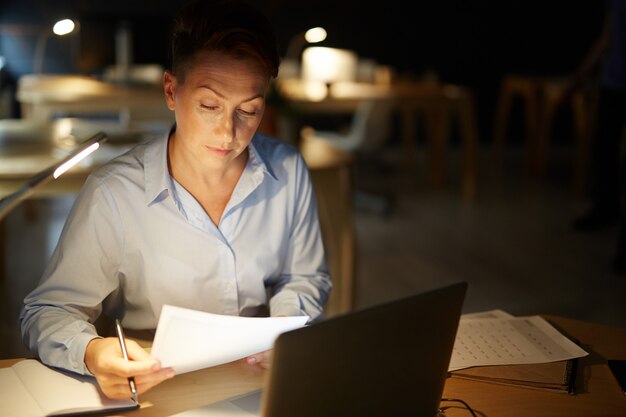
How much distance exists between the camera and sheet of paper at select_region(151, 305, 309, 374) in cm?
106

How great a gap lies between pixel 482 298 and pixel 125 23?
2.94 m

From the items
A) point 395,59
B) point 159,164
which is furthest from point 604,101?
point 159,164

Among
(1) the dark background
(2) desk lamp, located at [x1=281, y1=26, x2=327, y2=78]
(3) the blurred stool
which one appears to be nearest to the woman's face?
(2) desk lamp, located at [x1=281, y1=26, x2=327, y2=78]

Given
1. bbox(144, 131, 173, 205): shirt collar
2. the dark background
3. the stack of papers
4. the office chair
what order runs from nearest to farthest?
1. the stack of papers
2. bbox(144, 131, 173, 205): shirt collar
3. the office chair
4. the dark background

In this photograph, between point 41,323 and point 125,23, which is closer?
point 41,323

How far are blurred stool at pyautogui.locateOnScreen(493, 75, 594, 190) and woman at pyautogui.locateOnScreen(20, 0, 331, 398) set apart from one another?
176 inches

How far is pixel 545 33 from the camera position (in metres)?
7.28

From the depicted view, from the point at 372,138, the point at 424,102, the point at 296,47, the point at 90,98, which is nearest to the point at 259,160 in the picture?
the point at 90,98

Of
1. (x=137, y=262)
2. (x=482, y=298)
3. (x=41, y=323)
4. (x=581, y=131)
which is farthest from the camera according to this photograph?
(x=581, y=131)

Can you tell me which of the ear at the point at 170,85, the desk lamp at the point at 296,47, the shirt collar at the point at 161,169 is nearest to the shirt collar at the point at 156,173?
the shirt collar at the point at 161,169

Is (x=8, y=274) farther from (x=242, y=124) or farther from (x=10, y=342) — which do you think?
(x=242, y=124)

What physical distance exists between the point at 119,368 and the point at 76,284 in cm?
27

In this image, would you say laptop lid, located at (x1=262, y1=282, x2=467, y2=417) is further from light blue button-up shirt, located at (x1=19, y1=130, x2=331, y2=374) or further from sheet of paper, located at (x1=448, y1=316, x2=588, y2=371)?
light blue button-up shirt, located at (x1=19, y1=130, x2=331, y2=374)

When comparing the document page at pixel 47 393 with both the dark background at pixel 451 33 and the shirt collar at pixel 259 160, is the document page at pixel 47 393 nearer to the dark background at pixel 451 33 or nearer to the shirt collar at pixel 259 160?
the shirt collar at pixel 259 160
